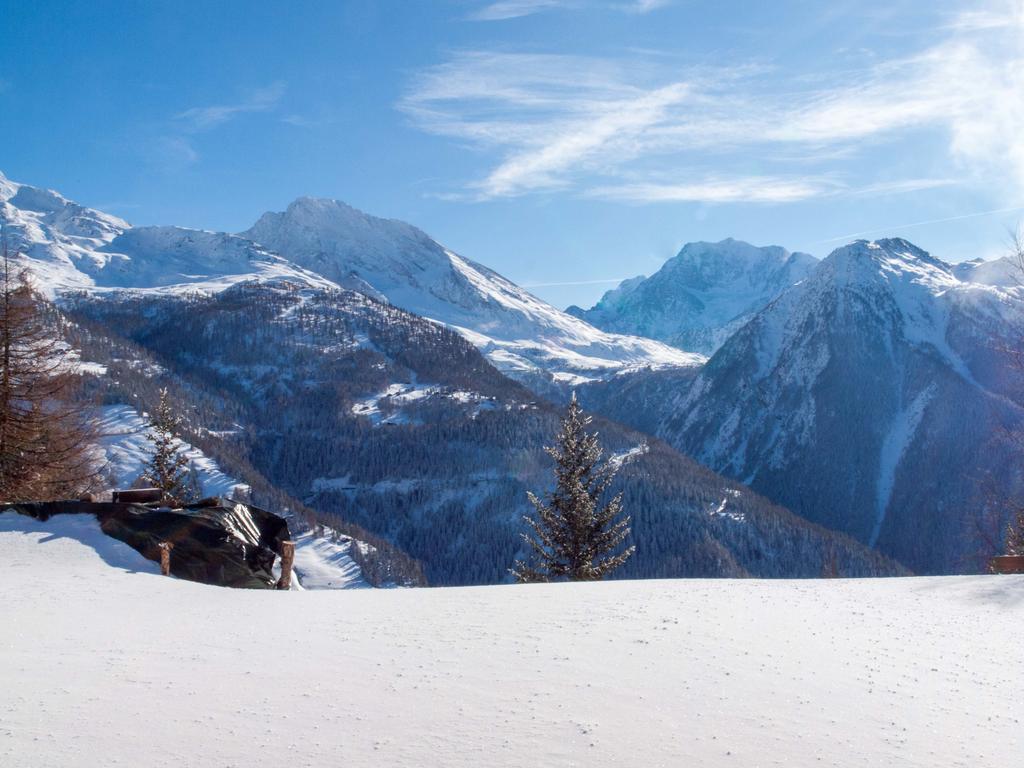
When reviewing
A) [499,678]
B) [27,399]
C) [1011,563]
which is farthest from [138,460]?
[499,678]

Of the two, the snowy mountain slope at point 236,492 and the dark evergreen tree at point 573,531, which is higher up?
the dark evergreen tree at point 573,531

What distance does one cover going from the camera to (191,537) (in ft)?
59.1

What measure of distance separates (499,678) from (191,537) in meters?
10.9

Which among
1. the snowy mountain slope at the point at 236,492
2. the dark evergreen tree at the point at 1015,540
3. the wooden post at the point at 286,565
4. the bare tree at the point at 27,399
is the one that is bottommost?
the snowy mountain slope at the point at 236,492

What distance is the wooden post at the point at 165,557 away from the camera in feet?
54.9

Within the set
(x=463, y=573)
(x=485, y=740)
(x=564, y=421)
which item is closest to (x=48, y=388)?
(x=564, y=421)

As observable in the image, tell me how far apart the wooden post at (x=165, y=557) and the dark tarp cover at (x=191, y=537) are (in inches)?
10.4

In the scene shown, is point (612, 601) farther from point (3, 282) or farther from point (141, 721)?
point (3, 282)

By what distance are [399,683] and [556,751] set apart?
8.62 feet

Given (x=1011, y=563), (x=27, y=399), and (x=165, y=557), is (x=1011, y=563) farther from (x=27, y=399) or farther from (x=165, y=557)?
(x=27, y=399)

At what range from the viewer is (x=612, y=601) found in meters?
15.1

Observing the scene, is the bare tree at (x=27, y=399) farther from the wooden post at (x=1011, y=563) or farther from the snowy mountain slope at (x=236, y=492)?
the snowy mountain slope at (x=236, y=492)

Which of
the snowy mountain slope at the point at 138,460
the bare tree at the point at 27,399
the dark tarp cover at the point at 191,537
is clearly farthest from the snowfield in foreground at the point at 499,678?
the snowy mountain slope at the point at 138,460

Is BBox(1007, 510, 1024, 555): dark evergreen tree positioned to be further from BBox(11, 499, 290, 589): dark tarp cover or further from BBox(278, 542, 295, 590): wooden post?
BBox(11, 499, 290, 589): dark tarp cover
